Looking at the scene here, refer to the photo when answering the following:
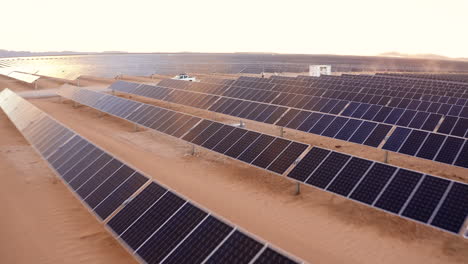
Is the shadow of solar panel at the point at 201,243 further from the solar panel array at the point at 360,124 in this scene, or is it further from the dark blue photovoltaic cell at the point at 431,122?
the dark blue photovoltaic cell at the point at 431,122

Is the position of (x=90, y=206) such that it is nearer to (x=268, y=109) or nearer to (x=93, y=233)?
(x=93, y=233)

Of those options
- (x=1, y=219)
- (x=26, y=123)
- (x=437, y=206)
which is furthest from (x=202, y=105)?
(x=437, y=206)

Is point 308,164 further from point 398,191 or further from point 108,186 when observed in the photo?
point 108,186

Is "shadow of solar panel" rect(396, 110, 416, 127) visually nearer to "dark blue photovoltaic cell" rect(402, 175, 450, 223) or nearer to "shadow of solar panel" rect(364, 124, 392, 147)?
"shadow of solar panel" rect(364, 124, 392, 147)

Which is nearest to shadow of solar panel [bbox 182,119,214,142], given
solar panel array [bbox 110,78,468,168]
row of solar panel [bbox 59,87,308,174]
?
row of solar panel [bbox 59,87,308,174]

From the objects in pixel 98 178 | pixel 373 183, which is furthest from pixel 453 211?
pixel 98 178

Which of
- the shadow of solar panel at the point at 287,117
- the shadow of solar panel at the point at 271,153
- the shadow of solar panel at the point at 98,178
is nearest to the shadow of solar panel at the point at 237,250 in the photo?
the shadow of solar panel at the point at 98,178
